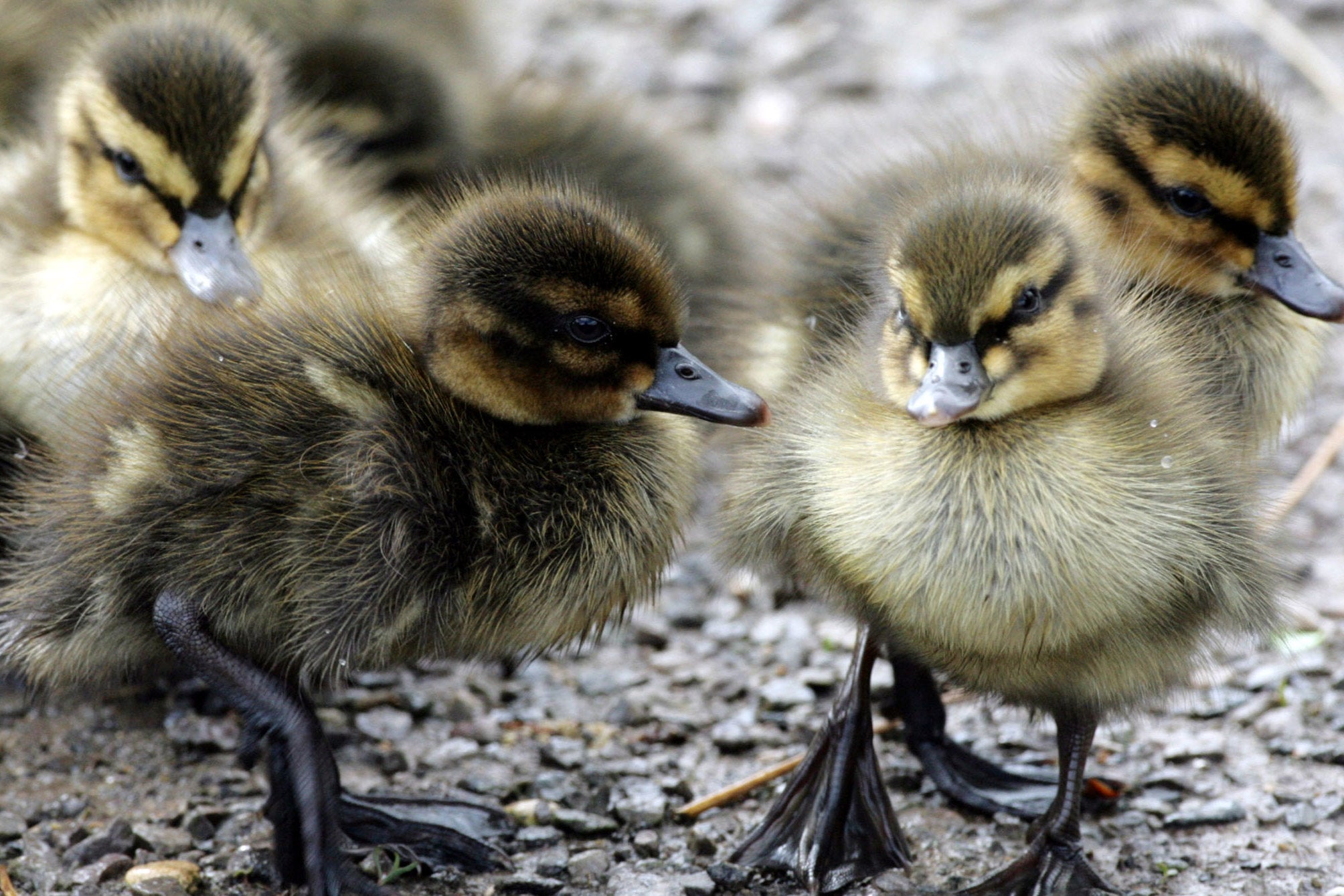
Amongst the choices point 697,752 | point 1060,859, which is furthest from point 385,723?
point 1060,859

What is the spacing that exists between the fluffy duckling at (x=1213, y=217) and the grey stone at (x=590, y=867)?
1.30 m

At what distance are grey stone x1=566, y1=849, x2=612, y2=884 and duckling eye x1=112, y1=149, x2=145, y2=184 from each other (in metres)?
1.55

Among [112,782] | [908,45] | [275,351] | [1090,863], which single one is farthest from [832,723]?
[908,45]

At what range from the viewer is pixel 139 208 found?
3.23 m

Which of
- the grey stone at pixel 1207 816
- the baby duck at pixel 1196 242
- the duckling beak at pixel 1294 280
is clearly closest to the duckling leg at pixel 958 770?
the baby duck at pixel 1196 242

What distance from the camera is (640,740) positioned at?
10.6 feet

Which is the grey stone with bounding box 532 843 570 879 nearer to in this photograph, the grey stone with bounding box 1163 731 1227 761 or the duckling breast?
the duckling breast

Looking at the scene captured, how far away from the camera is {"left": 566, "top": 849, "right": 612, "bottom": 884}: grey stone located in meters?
2.75

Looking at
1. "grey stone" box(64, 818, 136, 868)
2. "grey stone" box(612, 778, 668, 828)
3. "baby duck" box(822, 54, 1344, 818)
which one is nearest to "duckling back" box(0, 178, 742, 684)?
"grey stone" box(64, 818, 136, 868)

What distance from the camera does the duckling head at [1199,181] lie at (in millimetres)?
2854

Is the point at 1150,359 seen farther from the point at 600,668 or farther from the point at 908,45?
the point at 908,45

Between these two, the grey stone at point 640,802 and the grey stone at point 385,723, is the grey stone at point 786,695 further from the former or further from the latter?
the grey stone at point 385,723

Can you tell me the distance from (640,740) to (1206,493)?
1.26m

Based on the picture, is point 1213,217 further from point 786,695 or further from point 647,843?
point 647,843
